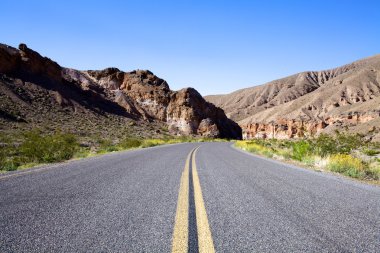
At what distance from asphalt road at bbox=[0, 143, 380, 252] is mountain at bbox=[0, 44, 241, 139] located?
38.3m

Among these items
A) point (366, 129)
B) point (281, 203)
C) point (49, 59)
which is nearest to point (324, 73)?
point (366, 129)

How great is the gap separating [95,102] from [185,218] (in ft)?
227

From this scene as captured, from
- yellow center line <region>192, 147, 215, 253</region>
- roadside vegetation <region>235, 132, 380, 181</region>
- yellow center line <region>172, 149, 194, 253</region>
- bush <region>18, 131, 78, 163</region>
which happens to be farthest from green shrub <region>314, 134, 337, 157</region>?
yellow center line <region>192, 147, 215, 253</region>

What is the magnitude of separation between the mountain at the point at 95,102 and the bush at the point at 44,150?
23.6 meters

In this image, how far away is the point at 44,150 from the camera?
678 inches

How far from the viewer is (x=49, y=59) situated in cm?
6575

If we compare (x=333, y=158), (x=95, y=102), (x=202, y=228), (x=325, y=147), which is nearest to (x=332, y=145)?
(x=325, y=147)

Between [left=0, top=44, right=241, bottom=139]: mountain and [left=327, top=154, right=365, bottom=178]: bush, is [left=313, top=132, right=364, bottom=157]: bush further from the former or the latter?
[left=0, top=44, right=241, bottom=139]: mountain

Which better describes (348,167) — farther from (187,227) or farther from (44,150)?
(44,150)

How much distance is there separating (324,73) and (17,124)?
6943 inches

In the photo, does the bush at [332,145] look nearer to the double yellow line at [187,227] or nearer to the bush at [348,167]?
the bush at [348,167]

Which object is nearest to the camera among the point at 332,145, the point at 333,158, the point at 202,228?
the point at 202,228

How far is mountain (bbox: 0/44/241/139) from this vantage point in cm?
4916

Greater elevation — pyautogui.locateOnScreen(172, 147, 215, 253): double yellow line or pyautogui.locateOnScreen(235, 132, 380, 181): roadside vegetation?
pyautogui.locateOnScreen(172, 147, 215, 253): double yellow line
